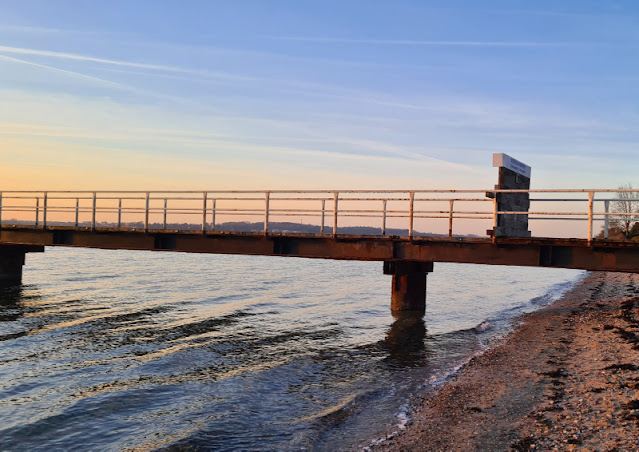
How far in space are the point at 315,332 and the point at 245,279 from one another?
19105 mm

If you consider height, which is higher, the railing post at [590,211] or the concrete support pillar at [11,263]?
the railing post at [590,211]

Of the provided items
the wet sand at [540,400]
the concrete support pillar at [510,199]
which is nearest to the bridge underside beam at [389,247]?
the concrete support pillar at [510,199]

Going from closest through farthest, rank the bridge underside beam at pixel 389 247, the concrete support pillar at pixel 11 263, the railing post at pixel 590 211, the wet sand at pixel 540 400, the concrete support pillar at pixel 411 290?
the wet sand at pixel 540 400
the railing post at pixel 590 211
the bridge underside beam at pixel 389 247
the concrete support pillar at pixel 411 290
the concrete support pillar at pixel 11 263

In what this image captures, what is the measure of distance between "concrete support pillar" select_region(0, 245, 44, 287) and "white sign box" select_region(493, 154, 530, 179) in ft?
81.6

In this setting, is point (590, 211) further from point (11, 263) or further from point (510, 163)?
point (11, 263)

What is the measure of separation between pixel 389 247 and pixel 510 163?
15.8 ft

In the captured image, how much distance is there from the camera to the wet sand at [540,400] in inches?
301

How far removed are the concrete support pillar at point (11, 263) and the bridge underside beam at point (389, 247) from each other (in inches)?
256

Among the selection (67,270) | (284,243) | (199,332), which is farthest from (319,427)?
(67,270)

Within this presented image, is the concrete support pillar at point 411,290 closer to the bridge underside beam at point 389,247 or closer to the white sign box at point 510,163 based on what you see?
the bridge underside beam at point 389,247

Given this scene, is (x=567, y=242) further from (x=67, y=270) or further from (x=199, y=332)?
(x=67, y=270)

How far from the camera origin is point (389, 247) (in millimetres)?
16578

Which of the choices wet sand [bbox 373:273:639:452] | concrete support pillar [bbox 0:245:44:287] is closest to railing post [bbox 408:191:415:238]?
wet sand [bbox 373:273:639:452]

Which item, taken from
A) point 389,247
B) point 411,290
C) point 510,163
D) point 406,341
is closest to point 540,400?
point 406,341
